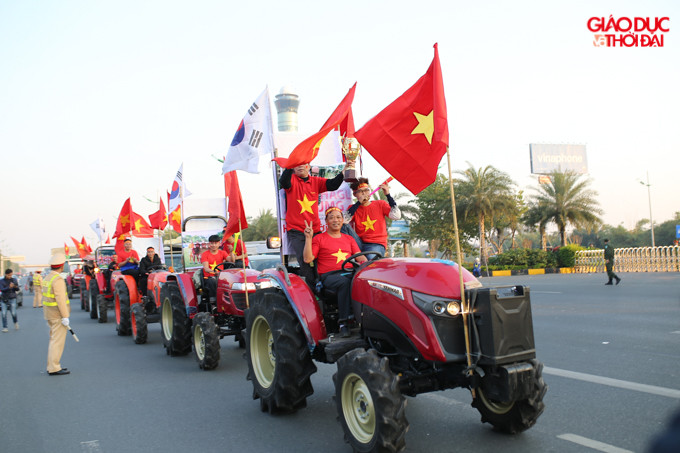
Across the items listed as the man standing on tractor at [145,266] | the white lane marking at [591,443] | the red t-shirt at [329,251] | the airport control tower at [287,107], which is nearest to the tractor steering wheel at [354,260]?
the red t-shirt at [329,251]

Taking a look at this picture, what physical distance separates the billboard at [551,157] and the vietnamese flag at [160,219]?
2165 inches

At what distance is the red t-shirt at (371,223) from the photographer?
20.8 ft

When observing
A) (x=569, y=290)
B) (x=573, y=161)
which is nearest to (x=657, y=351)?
(x=569, y=290)

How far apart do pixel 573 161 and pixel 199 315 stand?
221ft

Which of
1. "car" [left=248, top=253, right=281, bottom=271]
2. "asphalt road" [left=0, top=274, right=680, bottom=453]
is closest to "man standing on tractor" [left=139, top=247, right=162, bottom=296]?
"car" [left=248, top=253, right=281, bottom=271]

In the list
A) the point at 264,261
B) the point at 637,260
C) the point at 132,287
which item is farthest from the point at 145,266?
the point at 637,260

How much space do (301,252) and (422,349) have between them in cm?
229

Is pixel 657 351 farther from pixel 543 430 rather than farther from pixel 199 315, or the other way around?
pixel 199 315

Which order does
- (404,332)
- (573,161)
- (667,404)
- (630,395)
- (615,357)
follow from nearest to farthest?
(404,332) < (667,404) < (630,395) < (615,357) < (573,161)

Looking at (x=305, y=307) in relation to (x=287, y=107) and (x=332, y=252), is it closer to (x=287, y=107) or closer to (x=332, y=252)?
(x=332, y=252)

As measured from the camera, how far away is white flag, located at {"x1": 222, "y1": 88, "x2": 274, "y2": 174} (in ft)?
25.5

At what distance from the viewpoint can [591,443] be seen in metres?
4.41

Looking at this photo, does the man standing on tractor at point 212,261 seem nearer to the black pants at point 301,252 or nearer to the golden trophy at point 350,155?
the black pants at point 301,252

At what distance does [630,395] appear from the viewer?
570cm
